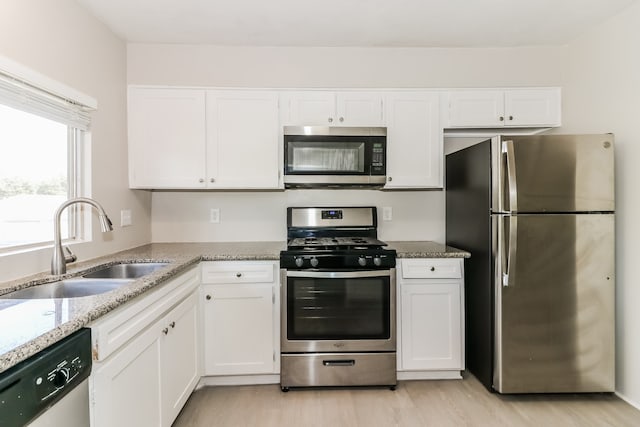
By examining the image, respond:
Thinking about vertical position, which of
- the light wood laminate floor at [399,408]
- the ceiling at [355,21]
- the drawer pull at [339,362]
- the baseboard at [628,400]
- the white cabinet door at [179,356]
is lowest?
the light wood laminate floor at [399,408]

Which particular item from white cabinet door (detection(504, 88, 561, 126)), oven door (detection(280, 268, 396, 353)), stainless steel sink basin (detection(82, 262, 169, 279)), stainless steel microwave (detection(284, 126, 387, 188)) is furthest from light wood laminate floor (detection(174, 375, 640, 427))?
white cabinet door (detection(504, 88, 561, 126))

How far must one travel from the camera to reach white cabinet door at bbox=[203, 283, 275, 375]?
2252 millimetres

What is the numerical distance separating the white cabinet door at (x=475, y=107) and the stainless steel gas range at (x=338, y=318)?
1.23 m

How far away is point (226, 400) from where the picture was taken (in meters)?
2.16

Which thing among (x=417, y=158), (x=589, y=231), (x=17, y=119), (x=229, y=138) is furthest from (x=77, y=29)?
(x=589, y=231)

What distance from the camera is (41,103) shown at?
5.54 ft

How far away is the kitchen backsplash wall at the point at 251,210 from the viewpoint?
2855mm

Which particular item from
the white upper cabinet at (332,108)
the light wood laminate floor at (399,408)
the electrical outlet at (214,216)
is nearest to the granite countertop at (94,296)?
the electrical outlet at (214,216)

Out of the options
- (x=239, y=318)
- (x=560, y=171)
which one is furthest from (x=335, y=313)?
(x=560, y=171)

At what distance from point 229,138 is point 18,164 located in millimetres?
1243

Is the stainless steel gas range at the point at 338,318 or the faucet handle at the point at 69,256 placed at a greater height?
the faucet handle at the point at 69,256

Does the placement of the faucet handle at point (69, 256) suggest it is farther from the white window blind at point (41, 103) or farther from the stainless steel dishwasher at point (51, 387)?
the stainless steel dishwasher at point (51, 387)

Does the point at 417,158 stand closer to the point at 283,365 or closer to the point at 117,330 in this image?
the point at 283,365

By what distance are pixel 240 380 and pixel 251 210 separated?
4.34 feet
